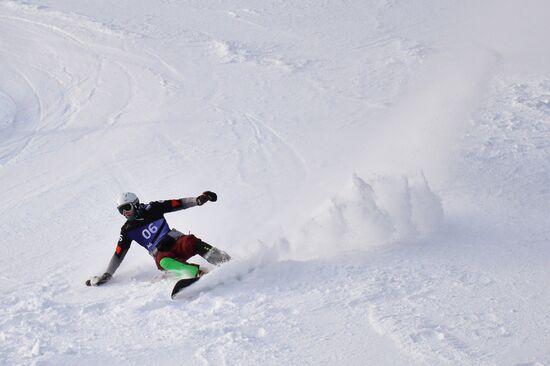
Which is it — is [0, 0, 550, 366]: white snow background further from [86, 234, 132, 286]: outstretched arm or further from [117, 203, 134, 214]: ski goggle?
[117, 203, 134, 214]: ski goggle

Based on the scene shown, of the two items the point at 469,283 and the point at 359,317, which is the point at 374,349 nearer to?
the point at 359,317

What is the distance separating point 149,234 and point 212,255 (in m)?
0.84

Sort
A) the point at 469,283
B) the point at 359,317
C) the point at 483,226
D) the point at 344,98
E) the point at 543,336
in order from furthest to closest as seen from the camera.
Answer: the point at 344,98 < the point at 483,226 < the point at 469,283 < the point at 359,317 < the point at 543,336

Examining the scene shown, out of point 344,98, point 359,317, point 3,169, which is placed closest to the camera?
point 359,317

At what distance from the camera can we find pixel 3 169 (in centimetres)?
1245

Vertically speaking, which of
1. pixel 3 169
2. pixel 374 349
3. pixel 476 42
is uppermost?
pixel 476 42

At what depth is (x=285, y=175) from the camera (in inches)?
457

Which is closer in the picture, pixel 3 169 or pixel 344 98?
pixel 3 169

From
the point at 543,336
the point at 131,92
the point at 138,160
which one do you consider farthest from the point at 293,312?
the point at 131,92

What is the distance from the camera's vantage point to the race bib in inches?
326

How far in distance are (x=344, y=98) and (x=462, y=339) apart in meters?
8.83

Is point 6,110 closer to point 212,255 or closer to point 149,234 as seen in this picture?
point 149,234

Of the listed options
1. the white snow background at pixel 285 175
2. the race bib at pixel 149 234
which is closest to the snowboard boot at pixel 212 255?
the white snow background at pixel 285 175

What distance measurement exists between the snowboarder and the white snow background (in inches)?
10.6
